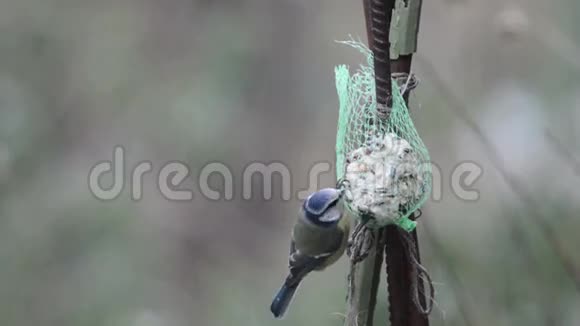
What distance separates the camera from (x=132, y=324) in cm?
175

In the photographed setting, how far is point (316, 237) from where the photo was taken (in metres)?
1.13

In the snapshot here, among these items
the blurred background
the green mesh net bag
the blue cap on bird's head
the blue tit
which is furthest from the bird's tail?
the blurred background

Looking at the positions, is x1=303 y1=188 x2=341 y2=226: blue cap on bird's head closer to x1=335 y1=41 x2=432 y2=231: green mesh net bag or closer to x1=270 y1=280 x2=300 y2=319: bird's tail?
x1=335 y1=41 x2=432 y2=231: green mesh net bag

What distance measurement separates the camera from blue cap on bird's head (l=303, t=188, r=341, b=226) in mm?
1027

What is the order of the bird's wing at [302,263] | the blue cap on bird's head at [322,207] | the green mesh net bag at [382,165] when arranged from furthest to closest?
the bird's wing at [302,263], the blue cap on bird's head at [322,207], the green mesh net bag at [382,165]

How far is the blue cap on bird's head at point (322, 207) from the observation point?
1.03 meters

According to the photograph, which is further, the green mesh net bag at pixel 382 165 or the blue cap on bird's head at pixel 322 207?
the blue cap on bird's head at pixel 322 207

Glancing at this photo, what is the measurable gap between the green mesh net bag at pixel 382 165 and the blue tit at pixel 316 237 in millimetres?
86

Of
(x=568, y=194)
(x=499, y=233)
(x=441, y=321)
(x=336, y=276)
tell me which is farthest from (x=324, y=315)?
(x=568, y=194)

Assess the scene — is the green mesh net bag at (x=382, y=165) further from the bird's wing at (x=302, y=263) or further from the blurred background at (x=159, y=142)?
the blurred background at (x=159, y=142)

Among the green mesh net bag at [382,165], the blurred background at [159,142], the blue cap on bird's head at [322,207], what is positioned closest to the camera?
the green mesh net bag at [382,165]

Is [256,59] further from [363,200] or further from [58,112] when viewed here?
[363,200]

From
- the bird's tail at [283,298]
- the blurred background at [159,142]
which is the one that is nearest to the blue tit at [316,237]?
the bird's tail at [283,298]

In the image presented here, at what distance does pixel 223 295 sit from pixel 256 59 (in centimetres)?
57
